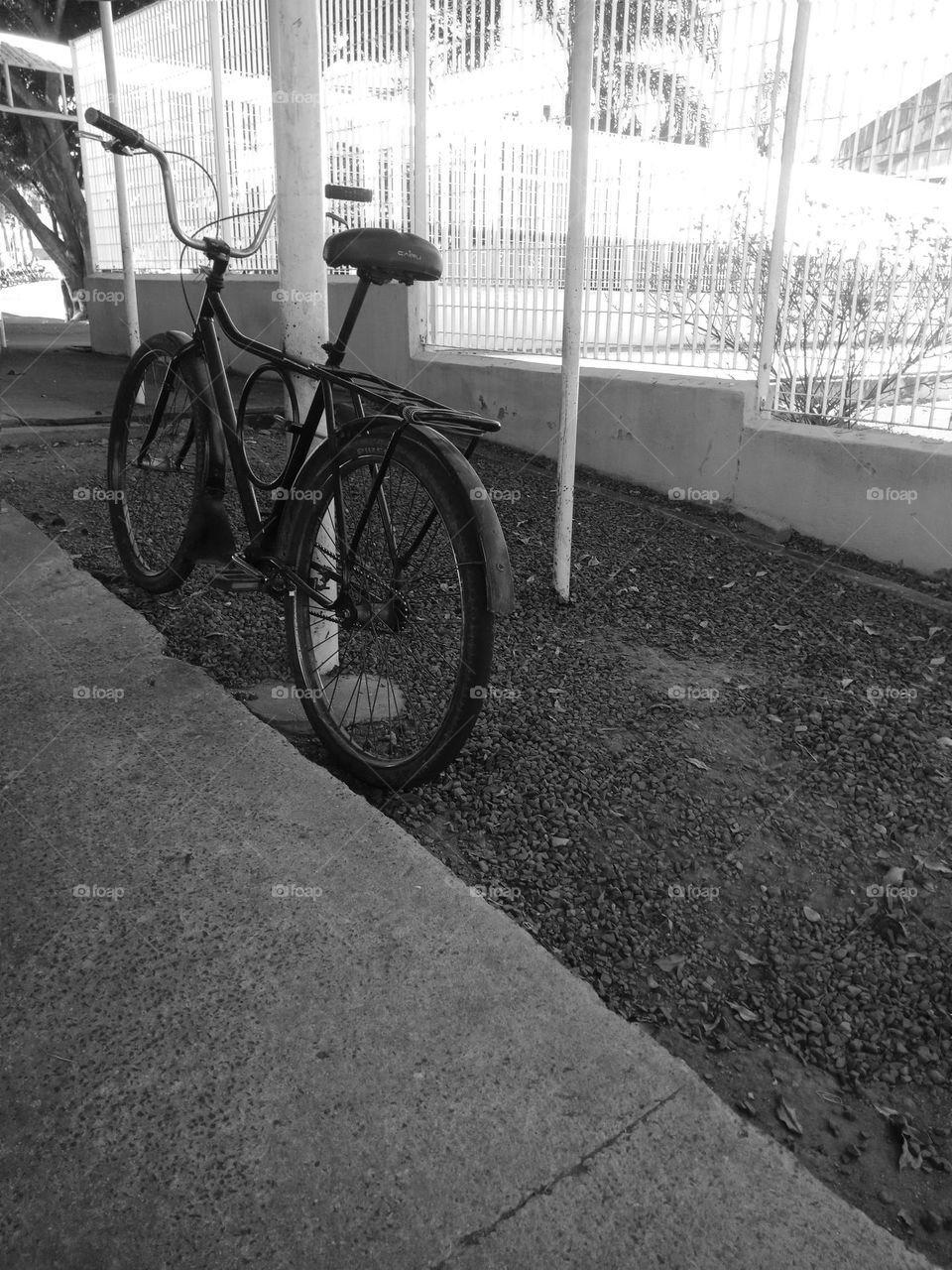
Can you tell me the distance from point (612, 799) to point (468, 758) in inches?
17.5

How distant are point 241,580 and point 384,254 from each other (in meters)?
1.03

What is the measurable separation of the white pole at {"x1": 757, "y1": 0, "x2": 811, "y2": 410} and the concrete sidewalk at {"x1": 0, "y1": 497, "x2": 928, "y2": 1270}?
3.84 metres

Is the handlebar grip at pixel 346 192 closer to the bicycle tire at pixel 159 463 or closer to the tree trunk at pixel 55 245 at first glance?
the bicycle tire at pixel 159 463

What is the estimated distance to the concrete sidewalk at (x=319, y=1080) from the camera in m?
1.49

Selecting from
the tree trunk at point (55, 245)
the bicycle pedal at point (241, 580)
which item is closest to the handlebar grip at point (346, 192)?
the bicycle pedal at point (241, 580)

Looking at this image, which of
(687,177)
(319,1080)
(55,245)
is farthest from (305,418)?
(55,245)

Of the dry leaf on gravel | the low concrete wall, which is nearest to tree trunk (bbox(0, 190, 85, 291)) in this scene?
the low concrete wall

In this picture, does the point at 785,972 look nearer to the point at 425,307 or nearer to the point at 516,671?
the point at 516,671

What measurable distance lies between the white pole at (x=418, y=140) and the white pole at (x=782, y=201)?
2767 mm

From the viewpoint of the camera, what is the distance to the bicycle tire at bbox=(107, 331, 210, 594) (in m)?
3.45

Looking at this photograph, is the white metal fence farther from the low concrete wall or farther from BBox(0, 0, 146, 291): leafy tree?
BBox(0, 0, 146, 291): leafy tree

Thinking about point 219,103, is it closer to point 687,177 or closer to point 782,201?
point 687,177

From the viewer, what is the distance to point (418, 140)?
7.01m

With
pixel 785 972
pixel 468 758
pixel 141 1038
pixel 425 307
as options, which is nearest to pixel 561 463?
pixel 468 758
